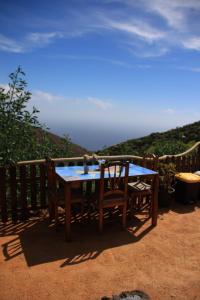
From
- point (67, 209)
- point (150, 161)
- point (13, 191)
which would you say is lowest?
point (67, 209)

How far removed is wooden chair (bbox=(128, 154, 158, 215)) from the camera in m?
5.90

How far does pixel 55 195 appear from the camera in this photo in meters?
5.32

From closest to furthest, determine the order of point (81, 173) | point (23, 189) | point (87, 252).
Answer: point (87, 252), point (81, 173), point (23, 189)

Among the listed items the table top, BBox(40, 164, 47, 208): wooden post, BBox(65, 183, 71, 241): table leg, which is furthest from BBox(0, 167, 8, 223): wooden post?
BBox(65, 183, 71, 241): table leg

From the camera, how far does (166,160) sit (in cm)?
740

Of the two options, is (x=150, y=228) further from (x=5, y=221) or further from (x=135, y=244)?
(x=5, y=221)

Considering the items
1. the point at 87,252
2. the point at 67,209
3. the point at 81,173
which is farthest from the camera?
the point at 81,173

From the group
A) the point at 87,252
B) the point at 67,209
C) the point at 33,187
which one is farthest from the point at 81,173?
the point at 87,252

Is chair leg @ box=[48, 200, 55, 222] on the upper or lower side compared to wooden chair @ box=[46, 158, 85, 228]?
lower

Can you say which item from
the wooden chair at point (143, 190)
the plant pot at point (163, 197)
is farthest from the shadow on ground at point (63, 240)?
the plant pot at point (163, 197)

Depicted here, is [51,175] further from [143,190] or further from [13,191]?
[143,190]

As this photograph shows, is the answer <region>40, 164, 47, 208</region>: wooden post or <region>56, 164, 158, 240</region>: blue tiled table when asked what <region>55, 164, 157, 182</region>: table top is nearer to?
<region>56, 164, 158, 240</region>: blue tiled table

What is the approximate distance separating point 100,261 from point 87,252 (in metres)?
0.34

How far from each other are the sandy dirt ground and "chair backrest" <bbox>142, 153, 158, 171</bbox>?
1288 mm
